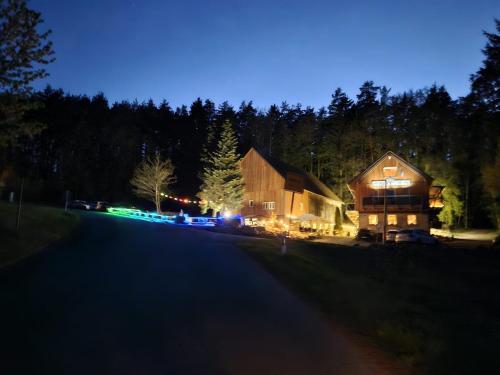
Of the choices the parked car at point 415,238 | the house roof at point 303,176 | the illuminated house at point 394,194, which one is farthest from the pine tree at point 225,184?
the parked car at point 415,238

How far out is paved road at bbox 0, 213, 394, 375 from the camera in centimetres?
667

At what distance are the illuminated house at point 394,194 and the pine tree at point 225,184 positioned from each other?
14066mm

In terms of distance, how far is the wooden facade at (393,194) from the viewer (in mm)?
50656

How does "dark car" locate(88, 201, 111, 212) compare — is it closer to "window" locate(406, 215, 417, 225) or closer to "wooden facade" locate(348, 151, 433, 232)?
"wooden facade" locate(348, 151, 433, 232)

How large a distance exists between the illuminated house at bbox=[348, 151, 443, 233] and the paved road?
39.2 meters

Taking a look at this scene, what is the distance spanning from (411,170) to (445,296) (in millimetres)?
38062

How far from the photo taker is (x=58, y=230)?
24953mm

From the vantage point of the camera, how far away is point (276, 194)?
51375 mm

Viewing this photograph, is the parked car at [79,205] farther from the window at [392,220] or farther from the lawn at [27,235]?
the window at [392,220]

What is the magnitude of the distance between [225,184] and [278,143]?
75.8 ft

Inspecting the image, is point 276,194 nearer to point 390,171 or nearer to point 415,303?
point 390,171

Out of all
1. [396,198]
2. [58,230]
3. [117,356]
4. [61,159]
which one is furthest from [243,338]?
[61,159]

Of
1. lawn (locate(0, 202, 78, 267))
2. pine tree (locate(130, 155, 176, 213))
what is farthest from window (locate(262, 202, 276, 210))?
lawn (locate(0, 202, 78, 267))

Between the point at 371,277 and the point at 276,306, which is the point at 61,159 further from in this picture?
the point at 276,306
